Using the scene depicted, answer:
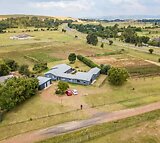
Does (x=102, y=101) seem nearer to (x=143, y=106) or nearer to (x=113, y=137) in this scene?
(x=143, y=106)

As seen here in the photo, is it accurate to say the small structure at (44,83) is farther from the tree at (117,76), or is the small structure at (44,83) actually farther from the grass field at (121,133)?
the grass field at (121,133)

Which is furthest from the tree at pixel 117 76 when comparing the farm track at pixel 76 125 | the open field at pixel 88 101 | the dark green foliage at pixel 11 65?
the dark green foliage at pixel 11 65

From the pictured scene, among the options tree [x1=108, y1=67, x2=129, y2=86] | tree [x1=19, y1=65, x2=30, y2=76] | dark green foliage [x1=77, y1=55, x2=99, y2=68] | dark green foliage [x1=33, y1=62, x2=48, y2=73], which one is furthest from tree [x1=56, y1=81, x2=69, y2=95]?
dark green foliage [x1=77, y1=55, x2=99, y2=68]

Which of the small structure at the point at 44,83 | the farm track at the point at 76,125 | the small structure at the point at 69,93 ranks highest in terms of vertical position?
the small structure at the point at 44,83

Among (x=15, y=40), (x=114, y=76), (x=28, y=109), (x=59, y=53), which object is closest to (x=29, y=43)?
(x=15, y=40)

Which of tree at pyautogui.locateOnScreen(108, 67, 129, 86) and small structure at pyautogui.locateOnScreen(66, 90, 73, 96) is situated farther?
tree at pyautogui.locateOnScreen(108, 67, 129, 86)

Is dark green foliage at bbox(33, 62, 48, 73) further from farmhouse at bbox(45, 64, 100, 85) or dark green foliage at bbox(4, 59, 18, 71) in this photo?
farmhouse at bbox(45, 64, 100, 85)
